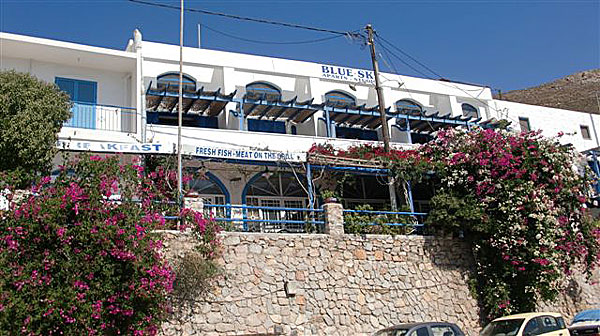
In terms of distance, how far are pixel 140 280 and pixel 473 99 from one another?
20.2 m

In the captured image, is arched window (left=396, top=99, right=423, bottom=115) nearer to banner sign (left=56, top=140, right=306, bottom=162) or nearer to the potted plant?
the potted plant

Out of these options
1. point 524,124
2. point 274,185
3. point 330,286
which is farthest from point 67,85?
point 524,124

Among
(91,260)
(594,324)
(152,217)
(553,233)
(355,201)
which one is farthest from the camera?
(355,201)

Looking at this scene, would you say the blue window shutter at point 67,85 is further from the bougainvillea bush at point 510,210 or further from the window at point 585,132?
the window at point 585,132

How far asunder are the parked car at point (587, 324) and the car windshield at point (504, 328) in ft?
12.9

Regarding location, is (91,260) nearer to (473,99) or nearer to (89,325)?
(89,325)

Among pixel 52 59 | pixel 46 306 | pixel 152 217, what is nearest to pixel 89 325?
pixel 46 306

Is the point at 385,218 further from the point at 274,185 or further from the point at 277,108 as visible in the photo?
the point at 277,108

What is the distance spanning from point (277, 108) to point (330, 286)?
818 cm

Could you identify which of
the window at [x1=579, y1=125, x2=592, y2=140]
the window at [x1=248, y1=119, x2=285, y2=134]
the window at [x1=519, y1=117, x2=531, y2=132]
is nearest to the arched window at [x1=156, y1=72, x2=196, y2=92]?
the window at [x1=248, y1=119, x2=285, y2=134]

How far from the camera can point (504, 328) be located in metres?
13.8

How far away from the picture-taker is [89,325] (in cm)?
1118

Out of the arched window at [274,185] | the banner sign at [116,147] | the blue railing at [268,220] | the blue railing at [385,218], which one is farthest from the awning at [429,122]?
the banner sign at [116,147]

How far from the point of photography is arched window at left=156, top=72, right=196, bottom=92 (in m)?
21.0
